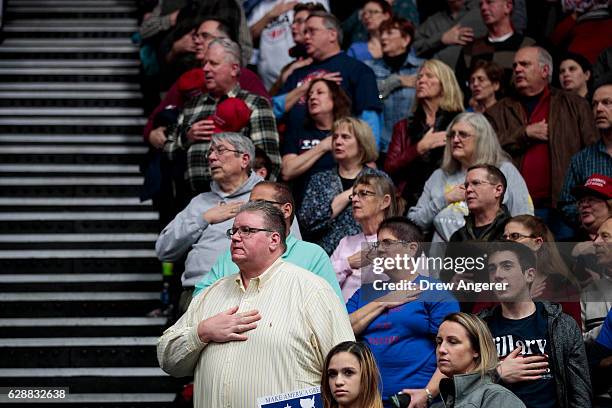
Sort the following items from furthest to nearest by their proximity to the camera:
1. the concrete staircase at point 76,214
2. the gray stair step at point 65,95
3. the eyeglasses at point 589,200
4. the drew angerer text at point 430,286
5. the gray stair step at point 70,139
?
the gray stair step at point 65,95 → the gray stair step at point 70,139 → the concrete staircase at point 76,214 → the eyeglasses at point 589,200 → the drew angerer text at point 430,286

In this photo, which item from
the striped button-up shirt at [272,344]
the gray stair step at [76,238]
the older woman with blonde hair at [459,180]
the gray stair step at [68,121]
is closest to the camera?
the striped button-up shirt at [272,344]

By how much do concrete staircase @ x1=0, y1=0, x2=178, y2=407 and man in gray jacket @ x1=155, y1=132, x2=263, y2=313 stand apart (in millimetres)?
1183

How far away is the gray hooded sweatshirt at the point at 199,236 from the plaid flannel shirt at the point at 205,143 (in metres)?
0.57

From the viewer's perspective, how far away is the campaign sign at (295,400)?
6.54 meters

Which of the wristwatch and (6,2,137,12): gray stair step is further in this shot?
(6,2,137,12): gray stair step

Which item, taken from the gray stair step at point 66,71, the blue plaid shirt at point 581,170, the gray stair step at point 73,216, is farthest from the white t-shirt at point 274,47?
the blue plaid shirt at point 581,170

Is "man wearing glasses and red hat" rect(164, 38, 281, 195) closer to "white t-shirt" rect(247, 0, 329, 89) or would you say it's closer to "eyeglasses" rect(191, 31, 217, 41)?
"eyeglasses" rect(191, 31, 217, 41)

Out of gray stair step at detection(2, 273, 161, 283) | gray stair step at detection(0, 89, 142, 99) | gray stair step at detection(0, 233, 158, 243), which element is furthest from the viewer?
gray stair step at detection(0, 89, 142, 99)

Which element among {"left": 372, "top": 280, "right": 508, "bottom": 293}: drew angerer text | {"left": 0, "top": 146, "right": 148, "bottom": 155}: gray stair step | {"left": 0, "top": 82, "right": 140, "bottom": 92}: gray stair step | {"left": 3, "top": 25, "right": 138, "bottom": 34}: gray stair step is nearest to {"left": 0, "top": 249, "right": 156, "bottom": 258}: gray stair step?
{"left": 0, "top": 146, "right": 148, "bottom": 155}: gray stair step

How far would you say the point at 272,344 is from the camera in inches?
264

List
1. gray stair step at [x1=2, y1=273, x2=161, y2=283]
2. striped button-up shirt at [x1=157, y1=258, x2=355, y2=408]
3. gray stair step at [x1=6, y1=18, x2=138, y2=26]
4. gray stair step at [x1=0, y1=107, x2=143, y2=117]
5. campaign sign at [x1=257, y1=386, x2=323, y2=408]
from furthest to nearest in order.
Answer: gray stair step at [x1=6, y1=18, x2=138, y2=26]
gray stair step at [x1=0, y1=107, x2=143, y2=117]
gray stair step at [x1=2, y1=273, x2=161, y2=283]
striped button-up shirt at [x1=157, y1=258, x2=355, y2=408]
campaign sign at [x1=257, y1=386, x2=323, y2=408]

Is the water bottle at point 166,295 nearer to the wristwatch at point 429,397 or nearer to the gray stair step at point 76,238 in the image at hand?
the gray stair step at point 76,238

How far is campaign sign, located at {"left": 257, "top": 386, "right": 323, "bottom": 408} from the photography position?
6.54 m

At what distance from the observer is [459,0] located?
12375 millimetres
